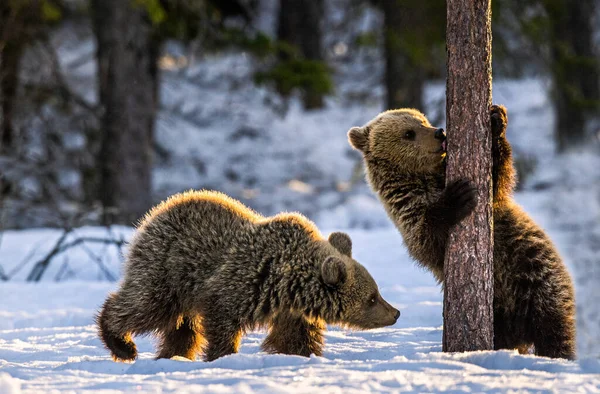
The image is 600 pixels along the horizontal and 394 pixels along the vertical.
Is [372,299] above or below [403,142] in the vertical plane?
A: below

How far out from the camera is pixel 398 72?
49.8 feet

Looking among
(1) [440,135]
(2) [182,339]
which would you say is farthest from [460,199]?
(2) [182,339]

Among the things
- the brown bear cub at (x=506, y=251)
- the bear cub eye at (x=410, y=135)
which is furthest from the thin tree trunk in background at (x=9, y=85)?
the brown bear cub at (x=506, y=251)

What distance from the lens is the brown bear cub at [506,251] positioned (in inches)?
203

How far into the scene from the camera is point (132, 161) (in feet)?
41.2

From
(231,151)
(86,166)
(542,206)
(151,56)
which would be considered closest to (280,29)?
(231,151)

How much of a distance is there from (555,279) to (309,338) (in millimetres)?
1625

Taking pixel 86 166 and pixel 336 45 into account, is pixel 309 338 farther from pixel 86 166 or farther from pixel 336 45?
pixel 336 45

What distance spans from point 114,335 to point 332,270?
60.8 inches

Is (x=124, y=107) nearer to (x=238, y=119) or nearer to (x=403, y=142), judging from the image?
(x=238, y=119)

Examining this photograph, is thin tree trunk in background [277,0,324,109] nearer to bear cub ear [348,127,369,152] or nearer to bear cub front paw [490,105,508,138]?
bear cub ear [348,127,369,152]

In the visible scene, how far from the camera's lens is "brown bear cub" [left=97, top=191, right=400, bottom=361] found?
5199 mm

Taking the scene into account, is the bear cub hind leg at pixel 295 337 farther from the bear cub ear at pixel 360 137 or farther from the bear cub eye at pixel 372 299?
the bear cub ear at pixel 360 137

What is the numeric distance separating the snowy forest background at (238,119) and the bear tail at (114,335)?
1759 millimetres
